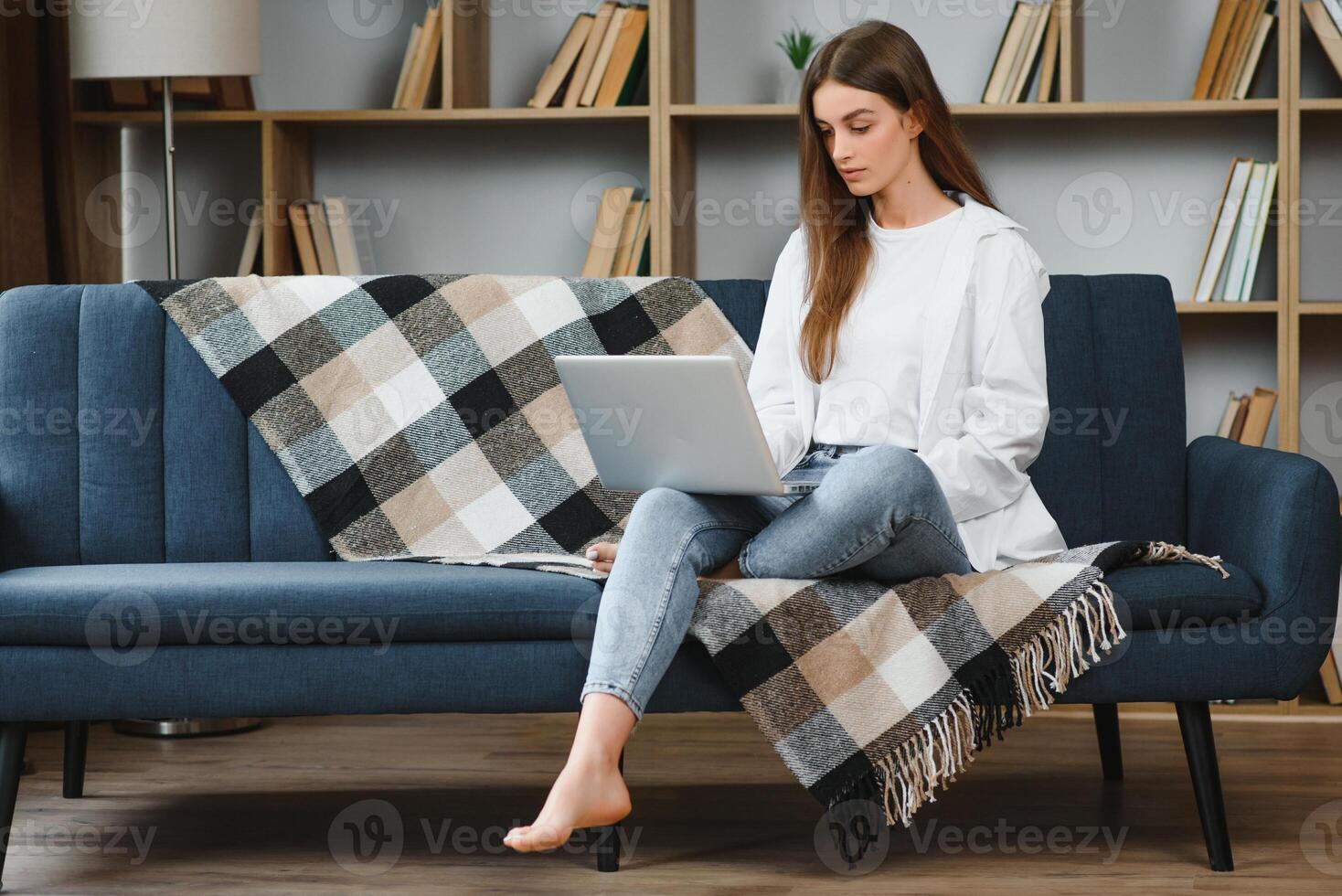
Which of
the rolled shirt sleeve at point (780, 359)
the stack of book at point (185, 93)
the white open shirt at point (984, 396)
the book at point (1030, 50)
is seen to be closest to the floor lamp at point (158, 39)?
the stack of book at point (185, 93)

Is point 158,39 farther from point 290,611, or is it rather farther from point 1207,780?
point 1207,780

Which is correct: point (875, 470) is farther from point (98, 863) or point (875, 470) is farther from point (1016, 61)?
point (1016, 61)

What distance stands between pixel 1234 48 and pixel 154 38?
7.10ft

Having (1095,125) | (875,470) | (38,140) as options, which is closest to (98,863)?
(875,470)

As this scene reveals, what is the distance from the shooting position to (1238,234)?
9.95ft

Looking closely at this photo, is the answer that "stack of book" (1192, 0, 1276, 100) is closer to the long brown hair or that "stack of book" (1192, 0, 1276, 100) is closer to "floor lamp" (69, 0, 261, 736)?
the long brown hair

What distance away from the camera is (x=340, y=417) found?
2.35 m

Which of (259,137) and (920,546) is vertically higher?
(259,137)

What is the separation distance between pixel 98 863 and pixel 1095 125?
2.49 meters

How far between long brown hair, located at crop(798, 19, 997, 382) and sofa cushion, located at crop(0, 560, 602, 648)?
1.83 ft

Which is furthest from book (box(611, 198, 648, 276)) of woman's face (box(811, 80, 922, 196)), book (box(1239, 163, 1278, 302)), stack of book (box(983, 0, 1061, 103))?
book (box(1239, 163, 1278, 302))

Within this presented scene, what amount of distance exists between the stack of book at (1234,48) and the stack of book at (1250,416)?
0.62m

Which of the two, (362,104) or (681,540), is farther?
(362,104)

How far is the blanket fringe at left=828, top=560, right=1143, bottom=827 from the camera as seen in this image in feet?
6.06
